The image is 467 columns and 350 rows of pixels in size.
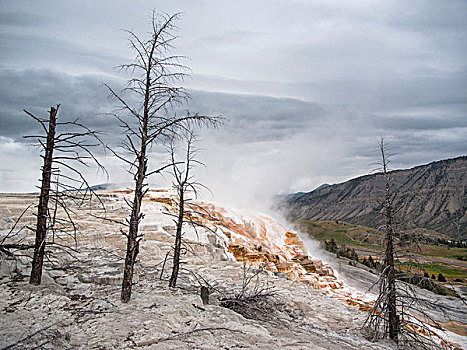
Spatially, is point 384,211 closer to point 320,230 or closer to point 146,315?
point 146,315

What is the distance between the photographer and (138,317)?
7176 millimetres

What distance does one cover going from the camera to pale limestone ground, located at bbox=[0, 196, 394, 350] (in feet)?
20.0

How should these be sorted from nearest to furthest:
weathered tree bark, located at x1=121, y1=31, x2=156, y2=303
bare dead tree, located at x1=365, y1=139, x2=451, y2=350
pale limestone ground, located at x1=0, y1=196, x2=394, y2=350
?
1. pale limestone ground, located at x1=0, y1=196, x2=394, y2=350
2. weathered tree bark, located at x1=121, y1=31, x2=156, y2=303
3. bare dead tree, located at x1=365, y1=139, x2=451, y2=350

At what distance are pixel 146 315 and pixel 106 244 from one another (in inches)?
395

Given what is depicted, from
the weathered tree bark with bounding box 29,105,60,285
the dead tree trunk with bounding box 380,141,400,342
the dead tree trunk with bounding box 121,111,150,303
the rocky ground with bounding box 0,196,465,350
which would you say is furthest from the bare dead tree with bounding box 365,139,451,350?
the weathered tree bark with bounding box 29,105,60,285

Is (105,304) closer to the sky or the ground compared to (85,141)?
closer to the ground

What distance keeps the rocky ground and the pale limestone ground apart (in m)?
0.02

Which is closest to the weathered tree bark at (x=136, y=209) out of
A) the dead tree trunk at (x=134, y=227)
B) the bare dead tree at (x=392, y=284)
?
the dead tree trunk at (x=134, y=227)

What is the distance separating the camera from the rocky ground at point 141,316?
6.09 m

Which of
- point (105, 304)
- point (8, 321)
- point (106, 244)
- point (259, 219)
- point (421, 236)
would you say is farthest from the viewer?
point (259, 219)

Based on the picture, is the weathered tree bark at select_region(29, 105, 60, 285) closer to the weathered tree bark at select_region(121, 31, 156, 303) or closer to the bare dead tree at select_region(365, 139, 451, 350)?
the weathered tree bark at select_region(121, 31, 156, 303)

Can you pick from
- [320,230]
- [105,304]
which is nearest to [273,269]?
[105,304]

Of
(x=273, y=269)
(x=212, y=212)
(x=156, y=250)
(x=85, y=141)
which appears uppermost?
(x=85, y=141)

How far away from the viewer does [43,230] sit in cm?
859
